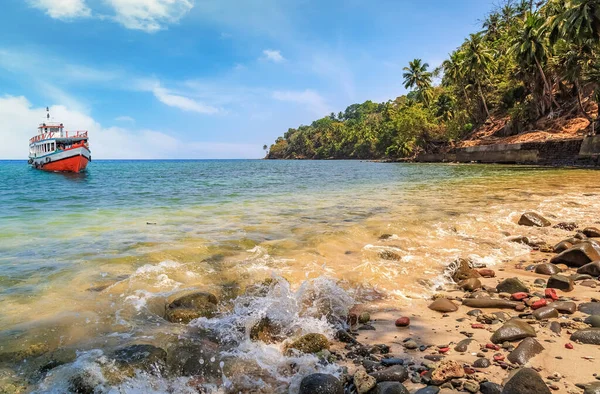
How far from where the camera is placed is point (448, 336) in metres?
3.53

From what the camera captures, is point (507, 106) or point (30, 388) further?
point (507, 106)

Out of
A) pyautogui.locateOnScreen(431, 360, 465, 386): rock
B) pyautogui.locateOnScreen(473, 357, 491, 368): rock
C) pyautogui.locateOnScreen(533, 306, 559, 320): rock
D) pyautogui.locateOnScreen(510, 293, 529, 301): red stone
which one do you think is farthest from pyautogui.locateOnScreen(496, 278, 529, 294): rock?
pyautogui.locateOnScreen(431, 360, 465, 386): rock

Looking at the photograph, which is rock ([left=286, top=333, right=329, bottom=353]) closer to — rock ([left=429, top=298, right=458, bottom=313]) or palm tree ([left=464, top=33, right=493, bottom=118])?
rock ([left=429, top=298, right=458, bottom=313])

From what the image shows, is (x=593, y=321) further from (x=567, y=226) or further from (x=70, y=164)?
(x=70, y=164)

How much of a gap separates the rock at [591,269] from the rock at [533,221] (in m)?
3.53

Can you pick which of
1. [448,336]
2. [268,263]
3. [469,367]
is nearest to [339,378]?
[469,367]

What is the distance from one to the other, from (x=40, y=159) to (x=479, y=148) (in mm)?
58103

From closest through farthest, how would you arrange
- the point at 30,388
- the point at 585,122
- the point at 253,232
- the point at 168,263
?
the point at 30,388 < the point at 168,263 < the point at 253,232 < the point at 585,122

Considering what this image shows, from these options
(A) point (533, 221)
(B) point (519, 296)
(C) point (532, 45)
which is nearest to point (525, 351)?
(B) point (519, 296)

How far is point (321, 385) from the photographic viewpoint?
264 centimetres

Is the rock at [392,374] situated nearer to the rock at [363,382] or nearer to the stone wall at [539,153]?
the rock at [363,382]

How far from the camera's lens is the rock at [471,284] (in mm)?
4855

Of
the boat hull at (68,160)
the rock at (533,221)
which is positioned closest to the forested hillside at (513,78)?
the rock at (533,221)

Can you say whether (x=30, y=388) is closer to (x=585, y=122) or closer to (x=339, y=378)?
(x=339, y=378)
